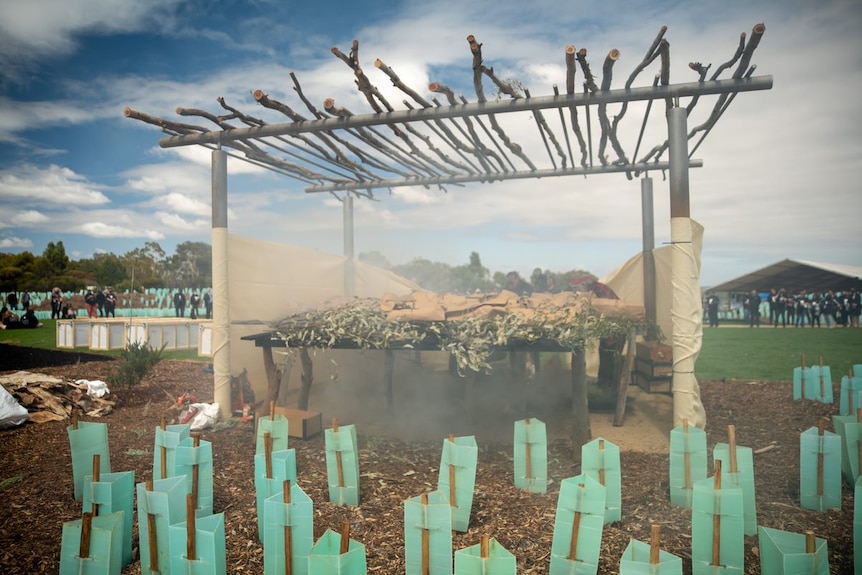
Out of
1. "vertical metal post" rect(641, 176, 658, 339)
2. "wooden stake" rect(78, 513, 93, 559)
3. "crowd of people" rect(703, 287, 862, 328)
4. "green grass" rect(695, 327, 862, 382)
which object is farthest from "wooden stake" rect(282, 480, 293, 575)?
"crowd of people" rect(703, 287, 862, 328)

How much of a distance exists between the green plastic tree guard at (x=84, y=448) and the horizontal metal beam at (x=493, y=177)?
7.12 meters

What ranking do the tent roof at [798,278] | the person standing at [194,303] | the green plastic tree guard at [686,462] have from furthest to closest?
the tent roof at [798,278], the person standing at [194,303], the green plastic tree guard at [686,462]

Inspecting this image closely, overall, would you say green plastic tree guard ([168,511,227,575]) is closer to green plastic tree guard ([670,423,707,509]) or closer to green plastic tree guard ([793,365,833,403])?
green plastic tree guard ([670,423,707,509])

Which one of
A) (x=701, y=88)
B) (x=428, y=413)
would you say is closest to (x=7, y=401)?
(x=428, y=413)

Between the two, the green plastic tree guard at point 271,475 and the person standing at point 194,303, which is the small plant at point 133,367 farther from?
the person standing at point 194,303

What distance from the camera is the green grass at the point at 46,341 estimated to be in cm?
1139

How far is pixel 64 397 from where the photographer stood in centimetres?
789

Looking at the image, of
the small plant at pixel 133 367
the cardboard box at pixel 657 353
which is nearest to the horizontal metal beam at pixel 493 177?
the cardboard box at pixel 657 353

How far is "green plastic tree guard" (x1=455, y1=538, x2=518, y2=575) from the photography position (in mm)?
2387

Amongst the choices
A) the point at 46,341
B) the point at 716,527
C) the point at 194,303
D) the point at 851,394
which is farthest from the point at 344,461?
the point at 194,303

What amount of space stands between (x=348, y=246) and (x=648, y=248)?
20.4ft

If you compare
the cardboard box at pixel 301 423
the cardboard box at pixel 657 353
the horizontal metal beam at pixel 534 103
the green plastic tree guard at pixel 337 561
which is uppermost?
the horizontal metal beam at pixel 534 103

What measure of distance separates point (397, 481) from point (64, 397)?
6.15 metres

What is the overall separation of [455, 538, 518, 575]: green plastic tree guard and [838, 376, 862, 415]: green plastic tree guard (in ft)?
19.6
